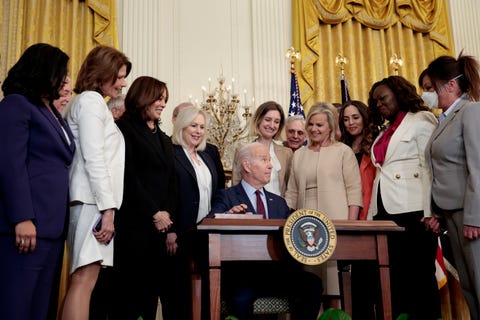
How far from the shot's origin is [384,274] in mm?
2609

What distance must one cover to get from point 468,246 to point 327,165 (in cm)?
105

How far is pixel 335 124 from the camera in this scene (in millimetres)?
3742

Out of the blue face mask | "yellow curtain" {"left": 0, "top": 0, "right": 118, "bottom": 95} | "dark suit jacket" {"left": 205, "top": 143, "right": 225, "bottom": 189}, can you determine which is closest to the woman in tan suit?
"dark suit jacket" {"left": 205, "top": 143, "right": 225, "bottom": 189}

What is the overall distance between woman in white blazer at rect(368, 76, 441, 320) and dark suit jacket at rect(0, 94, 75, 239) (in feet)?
6.28

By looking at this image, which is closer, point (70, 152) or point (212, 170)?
point (70, 152)

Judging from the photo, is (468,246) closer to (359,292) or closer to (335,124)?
(359,292)

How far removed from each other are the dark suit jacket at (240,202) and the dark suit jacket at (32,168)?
1047 millimetres

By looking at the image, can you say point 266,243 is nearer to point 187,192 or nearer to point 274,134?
point 187,192

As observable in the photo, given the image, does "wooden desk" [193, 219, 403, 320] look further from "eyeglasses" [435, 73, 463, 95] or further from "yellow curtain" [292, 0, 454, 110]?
"yellow curtain" [292, 0, 454, 110]

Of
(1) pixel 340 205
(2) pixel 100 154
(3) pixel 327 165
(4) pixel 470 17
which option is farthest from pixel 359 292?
(4) pixel 470 17

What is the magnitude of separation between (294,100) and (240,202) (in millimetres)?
2996

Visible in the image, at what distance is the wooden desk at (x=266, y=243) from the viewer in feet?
7.98

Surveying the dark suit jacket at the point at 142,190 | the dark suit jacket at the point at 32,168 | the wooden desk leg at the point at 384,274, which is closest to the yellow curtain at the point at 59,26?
the dark suit jacket at the point at 142,190

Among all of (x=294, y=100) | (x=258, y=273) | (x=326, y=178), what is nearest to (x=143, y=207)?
(x=258, y=273)
